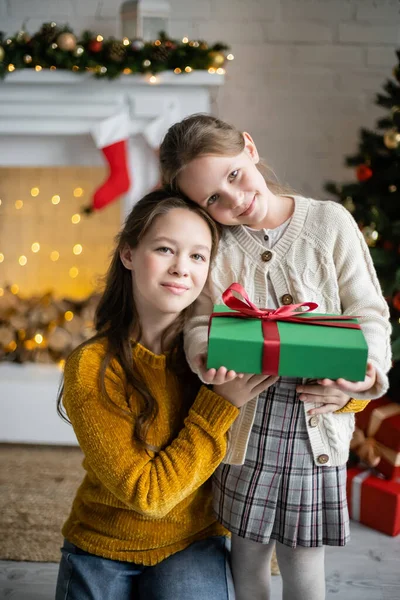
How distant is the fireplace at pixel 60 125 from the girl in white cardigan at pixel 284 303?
52.1 inches

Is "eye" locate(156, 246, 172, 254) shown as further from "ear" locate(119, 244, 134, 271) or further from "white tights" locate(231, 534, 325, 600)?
"white tights" locate(231, 534, 325, 600)

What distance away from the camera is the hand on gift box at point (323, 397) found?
1.15 metres

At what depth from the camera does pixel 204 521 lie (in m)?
1.30

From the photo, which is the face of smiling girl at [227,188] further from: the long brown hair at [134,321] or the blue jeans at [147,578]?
the blue jeans at [147,578]

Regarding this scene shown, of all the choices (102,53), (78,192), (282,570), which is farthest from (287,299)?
(78,192)

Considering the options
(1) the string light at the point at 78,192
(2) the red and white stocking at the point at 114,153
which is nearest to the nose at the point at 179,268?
(2) the red and white stocking at the point at 114,153

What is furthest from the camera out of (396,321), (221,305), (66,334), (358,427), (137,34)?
(66,334)

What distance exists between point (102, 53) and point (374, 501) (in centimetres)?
201

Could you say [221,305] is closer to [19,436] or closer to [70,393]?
[70,393]

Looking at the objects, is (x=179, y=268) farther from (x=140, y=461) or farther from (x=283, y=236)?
(x=140, y=461)

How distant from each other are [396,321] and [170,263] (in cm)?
118

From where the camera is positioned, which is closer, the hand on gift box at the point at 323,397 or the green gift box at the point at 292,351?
the green gift box at the point at 292,351

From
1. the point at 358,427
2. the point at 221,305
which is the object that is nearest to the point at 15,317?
the point at 358,427

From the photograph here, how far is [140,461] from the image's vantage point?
115 centimetres
